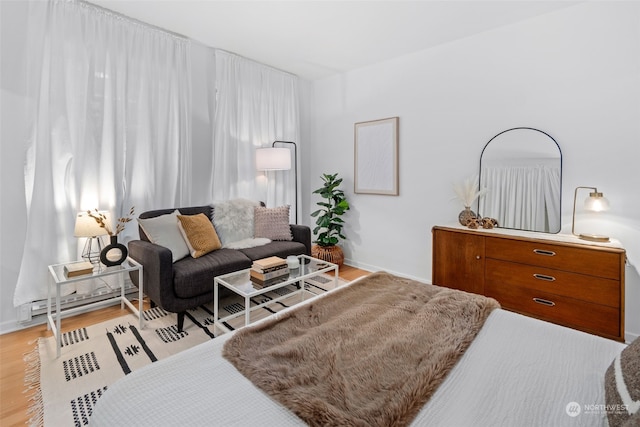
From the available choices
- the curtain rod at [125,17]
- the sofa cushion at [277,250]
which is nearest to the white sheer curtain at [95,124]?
the curtain rod at [125,17]

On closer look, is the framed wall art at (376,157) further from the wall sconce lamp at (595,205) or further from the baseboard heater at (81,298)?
the baseboard heater at (81,298)

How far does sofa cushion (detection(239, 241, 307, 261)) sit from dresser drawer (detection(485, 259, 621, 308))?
5.84 feet

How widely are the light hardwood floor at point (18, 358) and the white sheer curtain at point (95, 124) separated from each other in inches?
11.8

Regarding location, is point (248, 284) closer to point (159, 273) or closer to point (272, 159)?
point (159, 273)

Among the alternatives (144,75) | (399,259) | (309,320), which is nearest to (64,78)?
(144,75)

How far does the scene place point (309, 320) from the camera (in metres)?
1.34

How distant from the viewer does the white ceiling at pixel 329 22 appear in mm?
2648

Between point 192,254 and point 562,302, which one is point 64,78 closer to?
point 192,254

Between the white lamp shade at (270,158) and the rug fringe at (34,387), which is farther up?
the white lamp shade at (270,158)

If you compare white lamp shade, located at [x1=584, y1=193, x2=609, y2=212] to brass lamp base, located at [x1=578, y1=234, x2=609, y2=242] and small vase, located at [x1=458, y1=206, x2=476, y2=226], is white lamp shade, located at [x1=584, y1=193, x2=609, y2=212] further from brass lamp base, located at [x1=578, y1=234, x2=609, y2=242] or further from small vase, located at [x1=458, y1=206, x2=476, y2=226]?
small vase, located at [x1=458, y1=206, x2=476, y2=226]

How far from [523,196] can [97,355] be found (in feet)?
12.1

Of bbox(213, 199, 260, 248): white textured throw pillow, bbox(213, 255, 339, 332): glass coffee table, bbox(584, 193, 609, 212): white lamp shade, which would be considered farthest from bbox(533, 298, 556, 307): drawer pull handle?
bbox(213, 199, 260, 248): white textured throw pillow

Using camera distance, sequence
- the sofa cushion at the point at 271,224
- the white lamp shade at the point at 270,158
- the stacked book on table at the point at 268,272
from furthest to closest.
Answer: the white lamp shade at the point at 270,158 < the sofa cushion at the point at 271,224 < the stacked book on table at the point at 268,272

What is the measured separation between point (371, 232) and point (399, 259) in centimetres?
53
